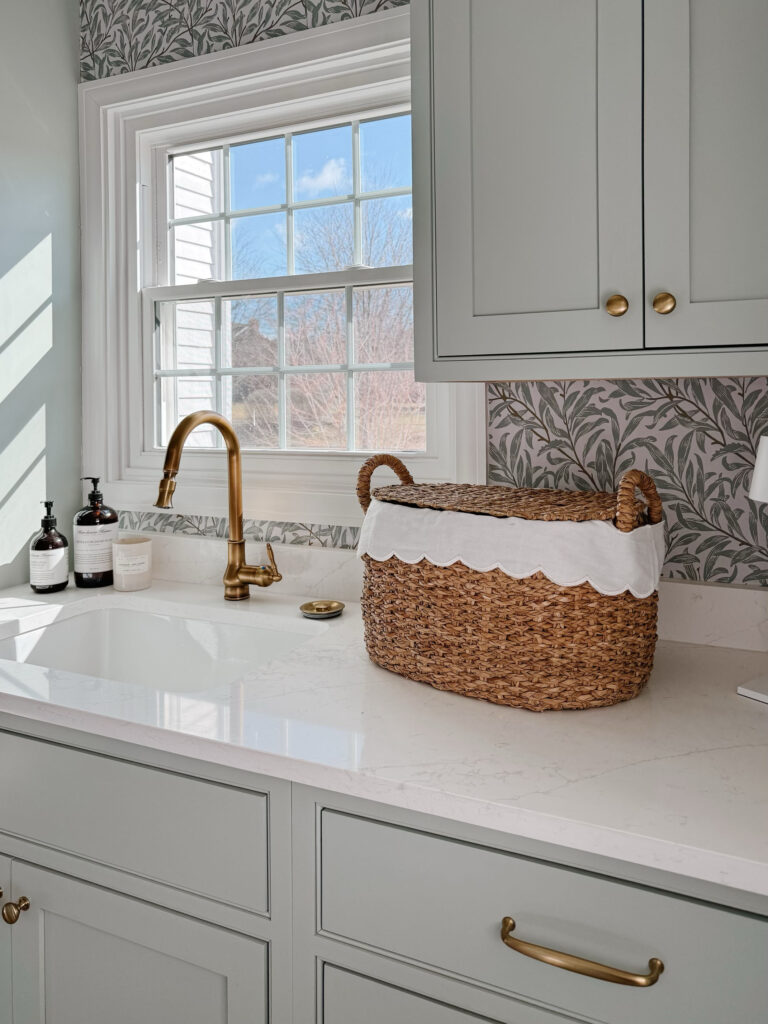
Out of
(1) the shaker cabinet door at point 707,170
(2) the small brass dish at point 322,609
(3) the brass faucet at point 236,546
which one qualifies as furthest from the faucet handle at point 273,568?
A: (1) the shaker cabinet door at point 707,170

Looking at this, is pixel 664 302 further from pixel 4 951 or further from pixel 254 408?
pixel 4 951

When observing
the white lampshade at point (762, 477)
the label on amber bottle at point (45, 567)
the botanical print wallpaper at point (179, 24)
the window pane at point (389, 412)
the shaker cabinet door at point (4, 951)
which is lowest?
the shaker cabinet door at point (4, 951)

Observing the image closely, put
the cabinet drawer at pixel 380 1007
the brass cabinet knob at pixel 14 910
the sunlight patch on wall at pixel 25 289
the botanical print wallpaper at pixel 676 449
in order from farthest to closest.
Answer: the sunlight patch on wall at pixel 25 289 → the botanical print wallpaper at pixel 676 449 → the brass cabinet knob at pixel 14 910 → the cabinet drawer at pixel 380 1007

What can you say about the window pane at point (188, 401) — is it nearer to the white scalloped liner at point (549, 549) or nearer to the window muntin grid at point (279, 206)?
the window muntin grid at point (279, 206)

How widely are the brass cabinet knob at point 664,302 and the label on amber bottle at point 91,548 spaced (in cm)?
139

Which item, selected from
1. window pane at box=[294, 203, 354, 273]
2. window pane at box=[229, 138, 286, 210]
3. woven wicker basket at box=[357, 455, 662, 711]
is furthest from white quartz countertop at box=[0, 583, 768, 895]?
window pane at box=[229, 138, 286, 210]

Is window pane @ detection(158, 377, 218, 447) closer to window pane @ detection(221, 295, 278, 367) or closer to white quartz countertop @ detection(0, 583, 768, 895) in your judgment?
window pane @ detection(221, 295, 278, 367)

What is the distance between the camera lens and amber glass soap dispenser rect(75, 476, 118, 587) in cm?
192

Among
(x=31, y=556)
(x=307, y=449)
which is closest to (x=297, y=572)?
(x=307, y=449)

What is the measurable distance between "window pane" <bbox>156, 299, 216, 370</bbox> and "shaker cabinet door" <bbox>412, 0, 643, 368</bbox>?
0.91 metres

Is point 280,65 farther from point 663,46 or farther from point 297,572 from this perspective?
point 297,572

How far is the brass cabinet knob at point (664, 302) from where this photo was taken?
1.10 m

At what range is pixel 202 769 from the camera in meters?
1.10

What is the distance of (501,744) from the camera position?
104cm
